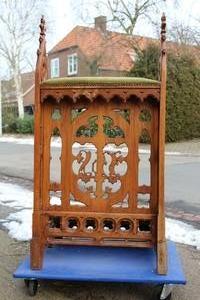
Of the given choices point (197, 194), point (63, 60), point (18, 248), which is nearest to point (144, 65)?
point (197, 194)

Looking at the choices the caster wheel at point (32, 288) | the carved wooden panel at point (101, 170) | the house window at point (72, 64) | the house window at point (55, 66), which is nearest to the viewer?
the caster wheel at point (32, 288)

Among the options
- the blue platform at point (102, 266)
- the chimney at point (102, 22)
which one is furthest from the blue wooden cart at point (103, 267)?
the chimney at point (102, 22)

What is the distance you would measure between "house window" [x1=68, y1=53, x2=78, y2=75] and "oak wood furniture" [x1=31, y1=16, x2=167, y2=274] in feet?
140

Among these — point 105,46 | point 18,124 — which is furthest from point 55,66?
point 105,46

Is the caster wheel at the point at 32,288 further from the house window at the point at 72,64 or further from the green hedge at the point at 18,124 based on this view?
the house window at the point at 72,64

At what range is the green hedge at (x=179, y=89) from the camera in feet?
71.9

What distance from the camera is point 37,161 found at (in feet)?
12.4

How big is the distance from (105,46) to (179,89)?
38.2ft

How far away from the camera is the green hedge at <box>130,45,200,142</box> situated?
21920 millimetres

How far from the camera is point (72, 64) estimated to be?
46906 millimetres

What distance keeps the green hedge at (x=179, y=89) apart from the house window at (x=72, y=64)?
78.8ft

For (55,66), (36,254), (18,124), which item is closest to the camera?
(36,254)

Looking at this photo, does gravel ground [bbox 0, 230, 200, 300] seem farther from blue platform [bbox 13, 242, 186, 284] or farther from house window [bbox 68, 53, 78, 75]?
house window [bbox 68, 53, 78, 75]

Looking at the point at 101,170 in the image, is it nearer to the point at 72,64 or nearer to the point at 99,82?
the point at 99,82
